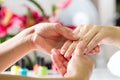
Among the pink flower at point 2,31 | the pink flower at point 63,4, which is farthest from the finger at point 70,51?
the pink flower at point 63,4

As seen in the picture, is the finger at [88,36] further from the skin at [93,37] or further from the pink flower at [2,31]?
the pink flower at [2,31]

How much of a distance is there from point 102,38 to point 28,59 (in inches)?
33.0

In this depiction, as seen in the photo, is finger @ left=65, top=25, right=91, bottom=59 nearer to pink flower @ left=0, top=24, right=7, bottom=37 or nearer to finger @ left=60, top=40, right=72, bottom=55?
finger @ left=60, top=40, right=72, bottom=55

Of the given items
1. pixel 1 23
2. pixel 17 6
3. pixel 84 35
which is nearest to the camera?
pixel 84 35

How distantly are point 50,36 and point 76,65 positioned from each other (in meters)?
0.30

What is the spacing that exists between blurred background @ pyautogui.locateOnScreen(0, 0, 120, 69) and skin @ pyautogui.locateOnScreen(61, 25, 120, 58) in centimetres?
71

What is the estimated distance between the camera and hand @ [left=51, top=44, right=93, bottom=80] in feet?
2.19

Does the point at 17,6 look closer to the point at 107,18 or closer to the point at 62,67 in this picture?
the point at 107,18

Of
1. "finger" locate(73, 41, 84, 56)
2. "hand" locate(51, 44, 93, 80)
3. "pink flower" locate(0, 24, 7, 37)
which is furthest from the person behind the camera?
"pink flower" locate(0, 24, 7, 37)

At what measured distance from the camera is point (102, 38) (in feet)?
3.03

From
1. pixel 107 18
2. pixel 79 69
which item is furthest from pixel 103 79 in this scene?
pixel 107 18

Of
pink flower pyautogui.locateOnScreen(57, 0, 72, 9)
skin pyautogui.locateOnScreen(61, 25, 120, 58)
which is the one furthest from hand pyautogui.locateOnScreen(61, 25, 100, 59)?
pink flower pyautogui.locateOnScreen(57, 0, 72, 9)

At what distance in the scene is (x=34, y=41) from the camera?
3.17ft

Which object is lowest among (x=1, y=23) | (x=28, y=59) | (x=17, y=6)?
(x=28, y=59)
